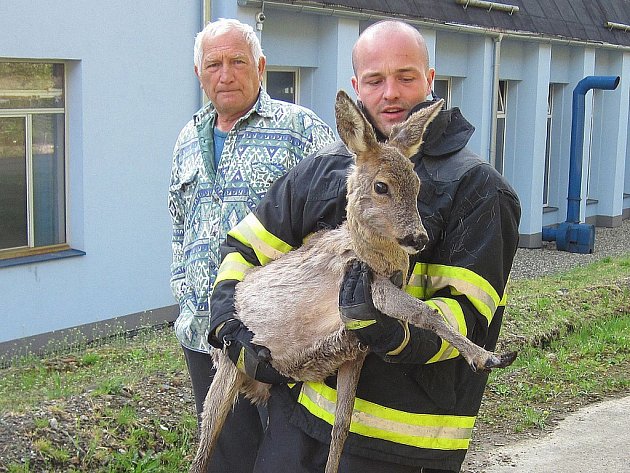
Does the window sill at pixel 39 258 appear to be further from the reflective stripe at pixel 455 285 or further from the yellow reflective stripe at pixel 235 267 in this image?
the reflective stripe at pixel 455 285

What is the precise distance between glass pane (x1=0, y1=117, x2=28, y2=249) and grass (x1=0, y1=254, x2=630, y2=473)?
173cm

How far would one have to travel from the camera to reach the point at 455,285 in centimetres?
321

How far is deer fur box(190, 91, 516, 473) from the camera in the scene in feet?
10.1

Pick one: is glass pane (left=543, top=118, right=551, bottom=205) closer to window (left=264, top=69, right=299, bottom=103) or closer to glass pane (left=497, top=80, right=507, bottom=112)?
glass pane (left=497, top=80, right=507, bottom=112)

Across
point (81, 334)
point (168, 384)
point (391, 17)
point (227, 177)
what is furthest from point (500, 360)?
point (391, 17)

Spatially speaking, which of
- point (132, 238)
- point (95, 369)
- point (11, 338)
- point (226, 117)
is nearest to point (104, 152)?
point (132, 238)

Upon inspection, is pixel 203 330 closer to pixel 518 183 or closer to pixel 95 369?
pixel 95 369

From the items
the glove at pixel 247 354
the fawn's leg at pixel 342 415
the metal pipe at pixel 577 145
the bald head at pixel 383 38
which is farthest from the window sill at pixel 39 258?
the metal pipe at pixel 577 145

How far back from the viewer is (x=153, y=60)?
10.6m

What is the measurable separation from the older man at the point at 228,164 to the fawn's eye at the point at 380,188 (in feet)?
3.90

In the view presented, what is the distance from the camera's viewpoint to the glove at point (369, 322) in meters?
3.04

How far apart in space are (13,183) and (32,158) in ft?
1.11

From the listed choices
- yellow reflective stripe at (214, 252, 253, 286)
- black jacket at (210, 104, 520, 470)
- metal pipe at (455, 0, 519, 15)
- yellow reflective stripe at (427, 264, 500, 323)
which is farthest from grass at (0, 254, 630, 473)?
metal pipe at (455, 0, 519, 15)

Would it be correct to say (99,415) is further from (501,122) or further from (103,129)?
(501,122)
